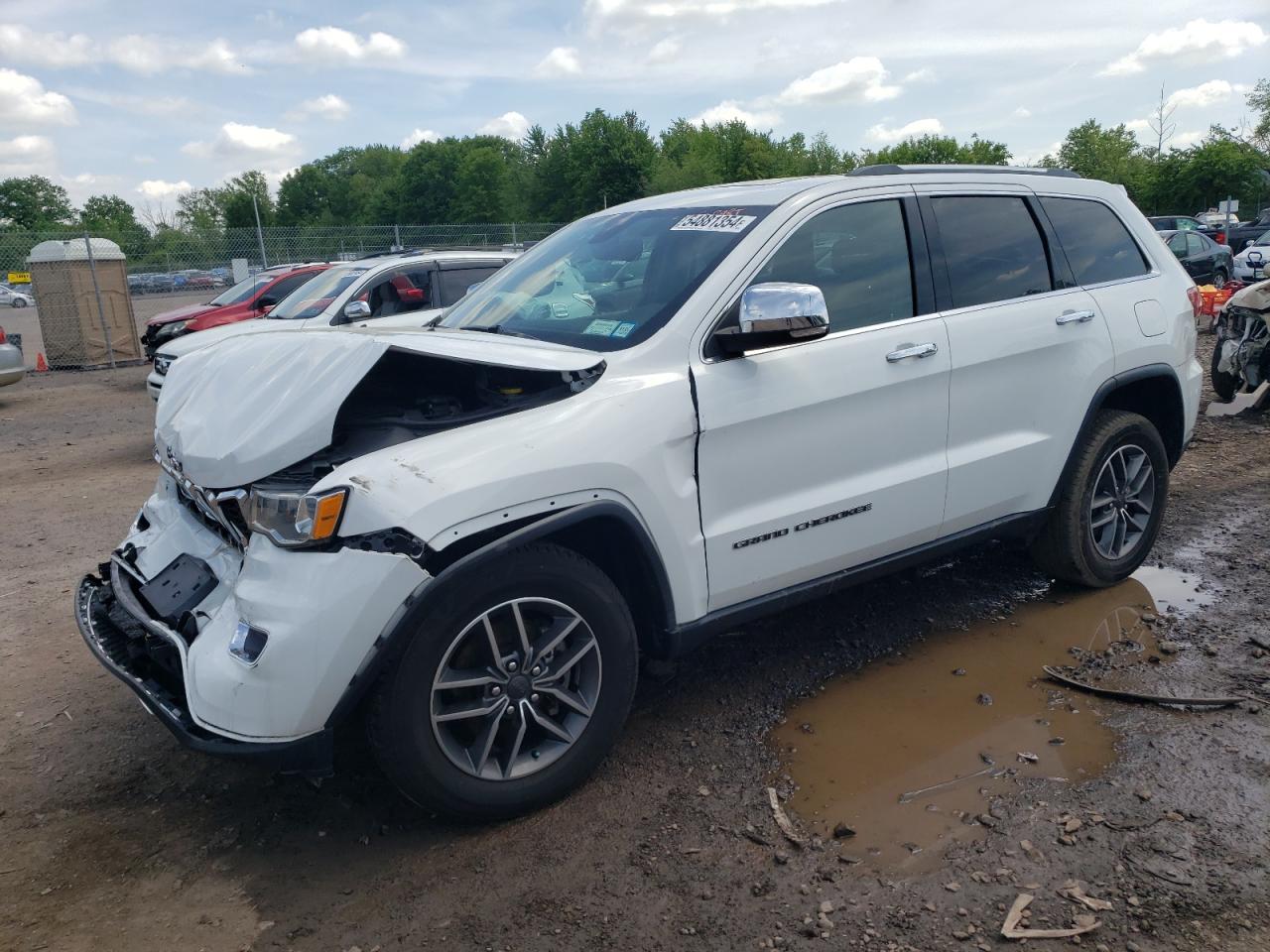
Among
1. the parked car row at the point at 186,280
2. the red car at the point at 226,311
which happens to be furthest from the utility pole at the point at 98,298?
the parked car row at the point at 186,280

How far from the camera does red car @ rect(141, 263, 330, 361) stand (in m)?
13.9

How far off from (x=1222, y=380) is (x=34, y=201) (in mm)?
100082

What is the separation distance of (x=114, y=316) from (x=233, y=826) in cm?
1702

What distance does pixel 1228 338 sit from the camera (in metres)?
8.91

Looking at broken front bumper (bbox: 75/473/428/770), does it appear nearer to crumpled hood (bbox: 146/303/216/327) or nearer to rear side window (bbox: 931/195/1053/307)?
rear side window (bbox: 931/195/1053/307)

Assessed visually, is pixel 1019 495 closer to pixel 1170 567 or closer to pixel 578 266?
pixel 1170 567

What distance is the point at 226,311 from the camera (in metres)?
14.1

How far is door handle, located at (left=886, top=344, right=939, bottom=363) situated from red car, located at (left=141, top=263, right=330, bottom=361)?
11522 millimetres

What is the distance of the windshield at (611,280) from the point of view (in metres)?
3.48

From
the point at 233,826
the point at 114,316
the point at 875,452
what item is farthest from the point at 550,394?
the point at 114,316

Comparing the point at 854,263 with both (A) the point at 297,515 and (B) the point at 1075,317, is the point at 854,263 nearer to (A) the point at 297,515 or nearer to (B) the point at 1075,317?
(B) the point at 1075,317

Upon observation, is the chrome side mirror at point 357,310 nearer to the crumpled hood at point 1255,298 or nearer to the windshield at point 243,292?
the windshield at point 243,292

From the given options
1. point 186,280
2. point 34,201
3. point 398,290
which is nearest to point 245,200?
point 34,201

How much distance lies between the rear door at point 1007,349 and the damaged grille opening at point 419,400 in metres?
1.66
